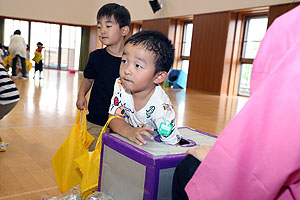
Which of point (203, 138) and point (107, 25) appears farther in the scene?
point (107, 25)

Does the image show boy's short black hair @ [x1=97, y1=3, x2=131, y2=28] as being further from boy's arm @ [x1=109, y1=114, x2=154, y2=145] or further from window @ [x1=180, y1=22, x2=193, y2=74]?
window @ [x1=180, y1=22, x2=193, y2=74]

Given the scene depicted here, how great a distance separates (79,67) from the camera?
15188mm

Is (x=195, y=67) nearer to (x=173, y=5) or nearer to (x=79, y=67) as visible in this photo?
(x=173, y=5)

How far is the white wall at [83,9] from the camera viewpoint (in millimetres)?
8991

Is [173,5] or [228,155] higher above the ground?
[173,5]

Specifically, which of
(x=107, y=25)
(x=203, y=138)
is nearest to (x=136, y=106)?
(x=203, y=138)

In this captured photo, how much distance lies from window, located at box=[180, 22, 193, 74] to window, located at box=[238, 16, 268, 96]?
2107mm

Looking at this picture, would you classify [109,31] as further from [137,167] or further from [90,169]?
[137,167]

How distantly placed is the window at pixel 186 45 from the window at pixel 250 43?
211 centimetres

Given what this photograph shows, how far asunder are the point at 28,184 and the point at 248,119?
156 cm

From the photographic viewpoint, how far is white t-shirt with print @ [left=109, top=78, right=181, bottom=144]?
1.23m

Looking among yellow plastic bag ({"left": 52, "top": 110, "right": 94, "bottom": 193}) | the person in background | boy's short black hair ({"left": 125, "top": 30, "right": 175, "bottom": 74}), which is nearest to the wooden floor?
yellow plastic bag ({"left": 52, "top": 110, "right": 94, "bottom": 193})

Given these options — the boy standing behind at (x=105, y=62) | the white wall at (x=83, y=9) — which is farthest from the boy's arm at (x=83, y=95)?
the white wall at (x=83, y=9)

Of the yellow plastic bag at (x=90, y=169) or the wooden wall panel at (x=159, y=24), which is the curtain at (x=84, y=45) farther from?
the yellow plastic bag at (x=90, y=169)
